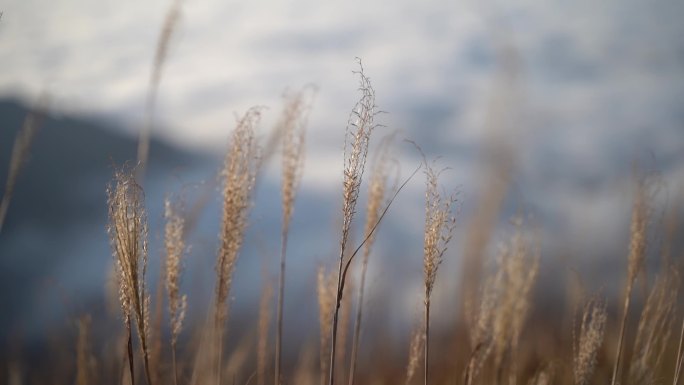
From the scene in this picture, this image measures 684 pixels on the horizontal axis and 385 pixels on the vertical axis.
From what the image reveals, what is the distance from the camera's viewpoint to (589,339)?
295cm

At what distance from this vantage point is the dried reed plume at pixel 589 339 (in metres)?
2.91

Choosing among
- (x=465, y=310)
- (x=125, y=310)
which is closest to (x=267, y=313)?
(x=465, y=310)

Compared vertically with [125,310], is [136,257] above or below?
above

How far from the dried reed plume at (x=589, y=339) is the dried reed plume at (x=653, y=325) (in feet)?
0.91

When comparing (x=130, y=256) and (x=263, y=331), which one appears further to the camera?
(x=263, y=331)

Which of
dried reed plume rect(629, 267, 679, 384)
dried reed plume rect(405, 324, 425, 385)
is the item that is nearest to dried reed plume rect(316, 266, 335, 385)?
dried reed plume rect(405, 324, 425, 385)

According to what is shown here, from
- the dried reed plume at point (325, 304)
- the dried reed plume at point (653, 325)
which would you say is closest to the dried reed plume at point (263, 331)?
the dried reed plume at point (325, 304)

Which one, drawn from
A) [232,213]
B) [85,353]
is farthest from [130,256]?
[85,353]

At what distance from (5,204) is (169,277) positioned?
1462mm

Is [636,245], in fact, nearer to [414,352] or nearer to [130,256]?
[414,352]

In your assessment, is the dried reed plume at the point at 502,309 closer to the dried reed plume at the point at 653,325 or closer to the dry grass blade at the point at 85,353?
the dried reed plume at the point at 653,325

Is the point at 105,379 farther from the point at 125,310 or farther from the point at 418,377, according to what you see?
the point at 125,310

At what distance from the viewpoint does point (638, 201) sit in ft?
10.2

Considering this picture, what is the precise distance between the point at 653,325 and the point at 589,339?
0.50 meters
